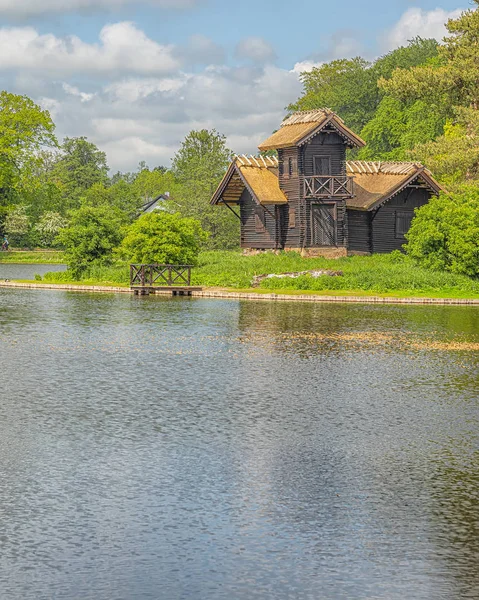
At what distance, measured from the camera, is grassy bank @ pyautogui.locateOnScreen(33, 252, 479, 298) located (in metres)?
52.7

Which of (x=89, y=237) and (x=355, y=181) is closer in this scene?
(x=89, y=237)

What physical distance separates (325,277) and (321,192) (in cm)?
1213

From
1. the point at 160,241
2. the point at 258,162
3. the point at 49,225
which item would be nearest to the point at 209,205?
the point at 258,162

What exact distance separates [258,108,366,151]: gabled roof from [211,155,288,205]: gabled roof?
172 centimetres

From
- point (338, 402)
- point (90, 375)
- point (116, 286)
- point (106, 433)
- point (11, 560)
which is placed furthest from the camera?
point (116, 286)

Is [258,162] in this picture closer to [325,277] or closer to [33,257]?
[325,277]

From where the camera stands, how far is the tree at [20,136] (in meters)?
106

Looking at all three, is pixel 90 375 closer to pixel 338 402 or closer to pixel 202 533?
pixel 338 402

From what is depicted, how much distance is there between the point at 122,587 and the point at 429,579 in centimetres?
310

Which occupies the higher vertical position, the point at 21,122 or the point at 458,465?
the point at 21,122

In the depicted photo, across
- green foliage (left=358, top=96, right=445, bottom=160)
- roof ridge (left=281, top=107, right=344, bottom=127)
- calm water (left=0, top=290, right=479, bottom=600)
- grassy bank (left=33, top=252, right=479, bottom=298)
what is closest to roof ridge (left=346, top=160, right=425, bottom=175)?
roof ridge (left=281, top=107, right=344, bottom=127)

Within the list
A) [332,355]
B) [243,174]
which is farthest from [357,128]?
[332,355]

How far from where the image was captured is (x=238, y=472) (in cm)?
1377

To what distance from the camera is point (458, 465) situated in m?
14.5
